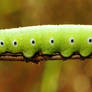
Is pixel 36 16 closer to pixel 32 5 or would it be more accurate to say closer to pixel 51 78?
pixel 32 5

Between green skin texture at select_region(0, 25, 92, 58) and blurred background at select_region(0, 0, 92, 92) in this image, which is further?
blurred background at select_region(0, 0, 92, 92)

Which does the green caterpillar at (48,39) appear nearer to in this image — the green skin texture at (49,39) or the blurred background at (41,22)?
the green skin texture at (49,39)

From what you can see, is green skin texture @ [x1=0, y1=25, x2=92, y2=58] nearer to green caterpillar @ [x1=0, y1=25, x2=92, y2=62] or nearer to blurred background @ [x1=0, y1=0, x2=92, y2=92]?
green caterpillar @ [x1=0, y1=25, x2=92, y2=62]

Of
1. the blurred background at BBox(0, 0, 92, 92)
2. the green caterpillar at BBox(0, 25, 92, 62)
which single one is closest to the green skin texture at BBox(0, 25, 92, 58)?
the green caterpillar at BBox(0, 25, 92, 62)

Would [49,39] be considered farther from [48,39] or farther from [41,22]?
[41,22]

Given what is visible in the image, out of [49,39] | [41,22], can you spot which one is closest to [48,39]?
[49,39]

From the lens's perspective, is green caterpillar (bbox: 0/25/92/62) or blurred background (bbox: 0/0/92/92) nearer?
green caterpillar (bbox: 0/25/92/62)
